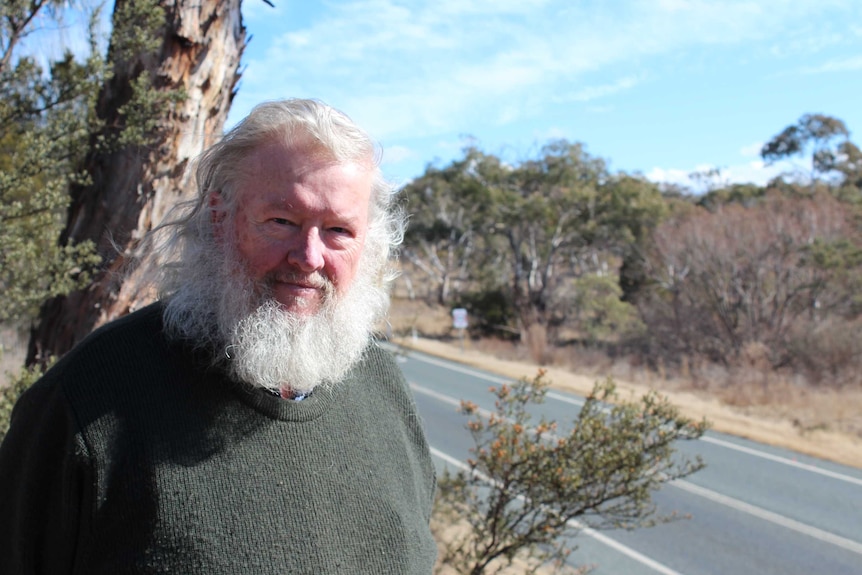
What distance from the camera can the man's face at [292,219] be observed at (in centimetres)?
177

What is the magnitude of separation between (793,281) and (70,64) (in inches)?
827

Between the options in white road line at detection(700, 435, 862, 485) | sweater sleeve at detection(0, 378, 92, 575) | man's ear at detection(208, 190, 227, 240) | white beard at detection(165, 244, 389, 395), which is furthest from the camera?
white road line at detection(700, 435, 862, 485)

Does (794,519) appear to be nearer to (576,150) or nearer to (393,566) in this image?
(393,566)

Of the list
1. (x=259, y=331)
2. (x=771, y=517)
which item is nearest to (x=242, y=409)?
(x=259, y=331)

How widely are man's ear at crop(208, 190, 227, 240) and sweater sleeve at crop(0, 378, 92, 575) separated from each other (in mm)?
505

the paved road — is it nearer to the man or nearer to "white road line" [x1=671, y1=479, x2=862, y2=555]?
"white road line" [x1=671, y1=479, x2=862, y2=555]

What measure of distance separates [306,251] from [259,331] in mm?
210

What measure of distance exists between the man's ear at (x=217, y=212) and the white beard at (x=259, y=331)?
0.08 metres

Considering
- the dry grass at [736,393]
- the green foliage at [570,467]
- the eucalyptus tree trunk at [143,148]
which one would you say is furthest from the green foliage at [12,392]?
the dry grass at [736,393]

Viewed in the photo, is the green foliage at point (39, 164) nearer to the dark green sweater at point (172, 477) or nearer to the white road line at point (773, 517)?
the dark green sweater at point (172, 477)

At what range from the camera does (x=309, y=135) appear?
5.83 feet

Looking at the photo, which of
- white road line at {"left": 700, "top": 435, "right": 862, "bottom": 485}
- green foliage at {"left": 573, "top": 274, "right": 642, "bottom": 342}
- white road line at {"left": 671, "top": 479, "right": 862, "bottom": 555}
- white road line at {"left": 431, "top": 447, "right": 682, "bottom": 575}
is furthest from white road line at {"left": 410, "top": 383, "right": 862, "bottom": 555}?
green foliage at {"left": 573, "top": 274, "right": 642, "bottom": 342}

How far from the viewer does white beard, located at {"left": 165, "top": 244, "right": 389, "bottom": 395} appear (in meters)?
1.73

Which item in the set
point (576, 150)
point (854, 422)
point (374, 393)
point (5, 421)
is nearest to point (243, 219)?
point (374, 393)
